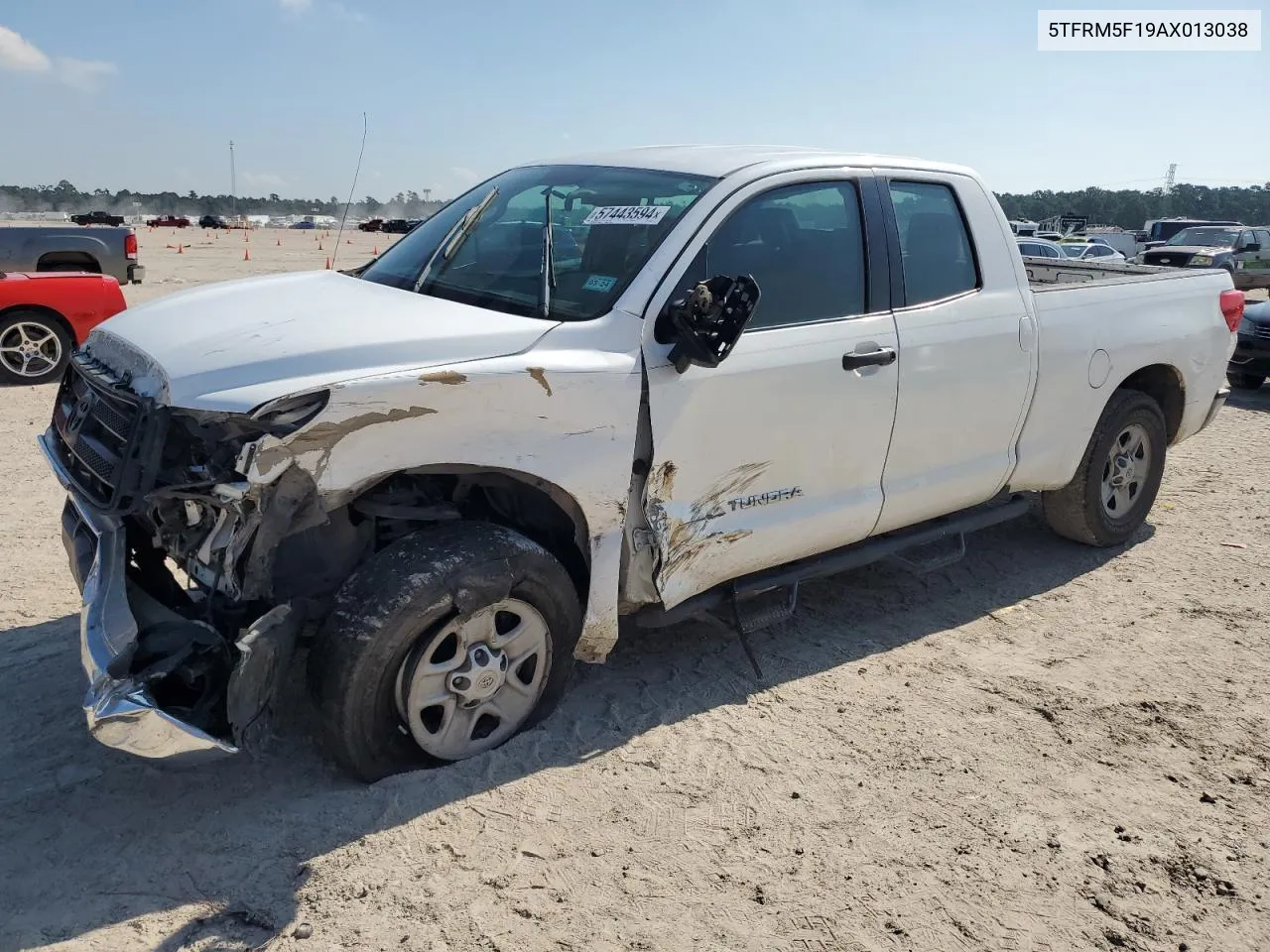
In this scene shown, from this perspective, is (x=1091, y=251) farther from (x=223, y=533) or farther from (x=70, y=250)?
(x=223, y=533)

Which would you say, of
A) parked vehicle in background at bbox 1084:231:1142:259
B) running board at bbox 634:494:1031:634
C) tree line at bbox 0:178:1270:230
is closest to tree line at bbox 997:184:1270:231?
tree line at bbox 0:178:1270:230

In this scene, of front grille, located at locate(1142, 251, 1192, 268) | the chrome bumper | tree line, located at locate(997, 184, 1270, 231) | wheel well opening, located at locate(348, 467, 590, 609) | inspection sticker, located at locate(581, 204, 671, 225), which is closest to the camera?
the chrome bumper

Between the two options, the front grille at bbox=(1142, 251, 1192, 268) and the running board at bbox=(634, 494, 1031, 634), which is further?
the front grille at bbox=(1142, 251, 1192, 268)

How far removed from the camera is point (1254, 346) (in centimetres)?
1077

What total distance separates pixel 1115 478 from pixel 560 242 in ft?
11.8

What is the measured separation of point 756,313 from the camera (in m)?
3.78

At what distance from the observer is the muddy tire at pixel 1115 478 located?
5.45m

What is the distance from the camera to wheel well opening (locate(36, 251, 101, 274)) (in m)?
12.4

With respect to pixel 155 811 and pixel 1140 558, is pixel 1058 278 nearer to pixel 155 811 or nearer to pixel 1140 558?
pixel 1140 558

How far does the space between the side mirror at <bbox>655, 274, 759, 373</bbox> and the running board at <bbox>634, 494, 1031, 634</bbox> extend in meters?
0.96

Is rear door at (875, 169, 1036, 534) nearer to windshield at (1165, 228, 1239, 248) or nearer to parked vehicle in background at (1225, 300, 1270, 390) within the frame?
parked vehicle in background at (1225, 300, 1270, 390)

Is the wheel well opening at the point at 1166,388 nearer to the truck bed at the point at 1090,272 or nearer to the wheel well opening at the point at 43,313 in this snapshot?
the truck bed at the point at 1090,272

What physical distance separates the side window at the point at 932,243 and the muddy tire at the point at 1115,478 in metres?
1.41

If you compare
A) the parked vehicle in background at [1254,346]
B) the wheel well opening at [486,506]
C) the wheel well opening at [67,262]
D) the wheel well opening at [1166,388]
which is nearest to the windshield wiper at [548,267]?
the wheel well opening at [486,506]
